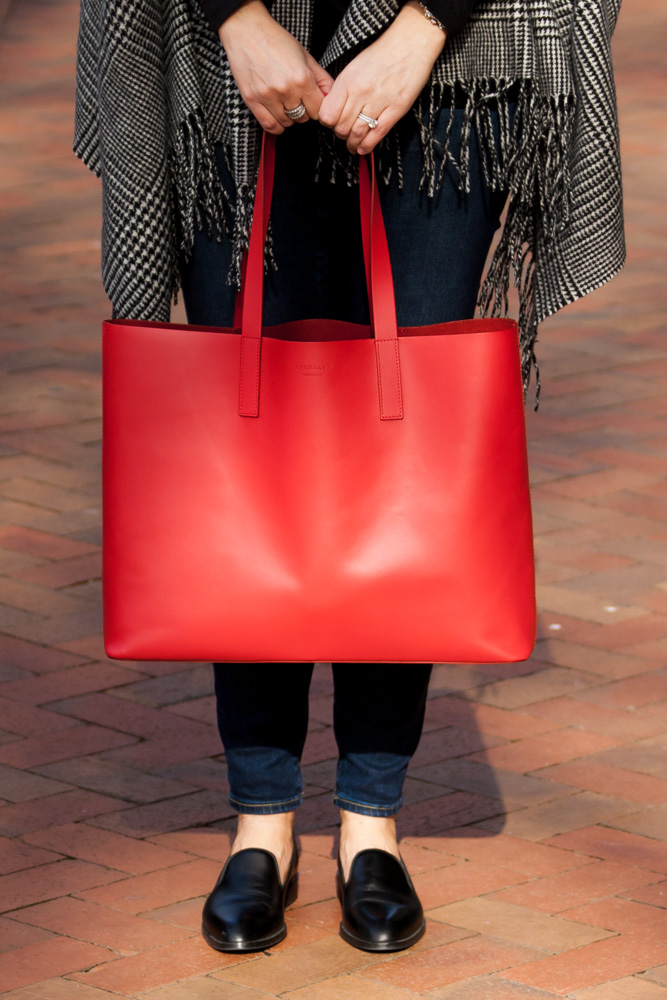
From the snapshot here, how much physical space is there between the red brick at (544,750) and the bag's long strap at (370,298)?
1031 mm

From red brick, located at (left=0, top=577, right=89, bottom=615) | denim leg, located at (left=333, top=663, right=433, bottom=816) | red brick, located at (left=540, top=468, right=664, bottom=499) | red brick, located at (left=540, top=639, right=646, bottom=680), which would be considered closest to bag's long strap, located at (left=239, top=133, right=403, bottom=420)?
denim leg, located at (left=333, top=663, right=433, bottom=816)

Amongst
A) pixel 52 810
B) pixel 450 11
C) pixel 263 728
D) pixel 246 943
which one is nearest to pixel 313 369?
pixel 450 11

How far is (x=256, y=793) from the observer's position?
2.16 m

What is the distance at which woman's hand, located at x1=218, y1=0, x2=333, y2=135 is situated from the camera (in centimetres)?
178

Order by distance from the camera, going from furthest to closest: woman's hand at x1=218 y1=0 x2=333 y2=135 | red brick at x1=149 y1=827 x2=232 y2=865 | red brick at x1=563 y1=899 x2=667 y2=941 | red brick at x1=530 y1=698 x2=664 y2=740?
red brick at x1=530 y1=698 x2=664 y2=740
red brick at x1=149 y1=827 x2=232 y2=865
red brick at x1=563 y1=899 x2=667 y2=941
woman's hand at x1=218 y1=0 x2=333 y2=135

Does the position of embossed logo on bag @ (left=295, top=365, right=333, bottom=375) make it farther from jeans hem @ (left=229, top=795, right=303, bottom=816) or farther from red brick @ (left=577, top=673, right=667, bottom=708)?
red brick @ (left=577, top=673, right=667, bottom=708)

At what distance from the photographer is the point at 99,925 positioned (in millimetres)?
2146

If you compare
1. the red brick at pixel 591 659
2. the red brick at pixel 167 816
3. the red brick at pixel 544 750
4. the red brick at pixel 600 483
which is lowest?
the red brick at pixel 167 816

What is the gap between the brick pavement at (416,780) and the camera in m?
2.06

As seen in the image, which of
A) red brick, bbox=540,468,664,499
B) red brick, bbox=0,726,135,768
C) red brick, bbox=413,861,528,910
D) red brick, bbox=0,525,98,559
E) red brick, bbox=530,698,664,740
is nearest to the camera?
red brick, bbox=413,861,528,910

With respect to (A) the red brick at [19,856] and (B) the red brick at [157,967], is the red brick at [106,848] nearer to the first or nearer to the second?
(A) the red brick at [19,856]

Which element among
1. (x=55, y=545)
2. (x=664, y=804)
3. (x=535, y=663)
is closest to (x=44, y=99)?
(x=55, y=545)

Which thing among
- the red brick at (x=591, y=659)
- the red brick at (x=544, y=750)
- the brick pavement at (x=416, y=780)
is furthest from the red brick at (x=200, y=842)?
the red brick at (x=591, y=659)

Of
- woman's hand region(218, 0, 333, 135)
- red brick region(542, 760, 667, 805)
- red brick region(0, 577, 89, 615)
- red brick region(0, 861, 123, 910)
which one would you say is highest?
woman's hand region(218, 0, 333, 135)
